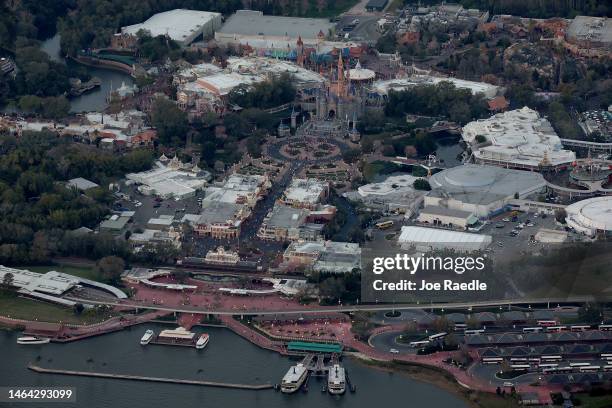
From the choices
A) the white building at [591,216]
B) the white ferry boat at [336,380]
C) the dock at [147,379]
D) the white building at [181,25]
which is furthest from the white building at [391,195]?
the white building at [181,25]

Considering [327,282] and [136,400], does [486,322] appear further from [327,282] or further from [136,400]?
[136,400]

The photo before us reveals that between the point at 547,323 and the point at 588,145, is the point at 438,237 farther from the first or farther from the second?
the point at 588,145

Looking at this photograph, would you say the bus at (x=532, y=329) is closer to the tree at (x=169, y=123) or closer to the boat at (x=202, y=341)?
the boat at (x=202, y=341)

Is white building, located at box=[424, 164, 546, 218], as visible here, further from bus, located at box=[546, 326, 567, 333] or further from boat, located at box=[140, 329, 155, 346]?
boat, located at box=[140, 329, 155, 346]

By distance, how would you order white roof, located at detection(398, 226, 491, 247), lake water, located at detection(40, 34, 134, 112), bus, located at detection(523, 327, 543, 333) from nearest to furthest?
bus, located at detection(523, 327, 543, 333), white roof, located at detection(398, 226, 491, 247), lake water, located at detection(40, 34, 134, 112)

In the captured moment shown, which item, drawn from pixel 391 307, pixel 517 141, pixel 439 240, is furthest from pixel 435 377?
pixel 517 141

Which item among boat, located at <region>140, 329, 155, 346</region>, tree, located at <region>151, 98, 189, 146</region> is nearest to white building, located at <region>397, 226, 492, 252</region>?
boat, located at <region>140, 329, 155, 346</region>

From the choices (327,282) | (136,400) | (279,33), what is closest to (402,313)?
(327,282)
